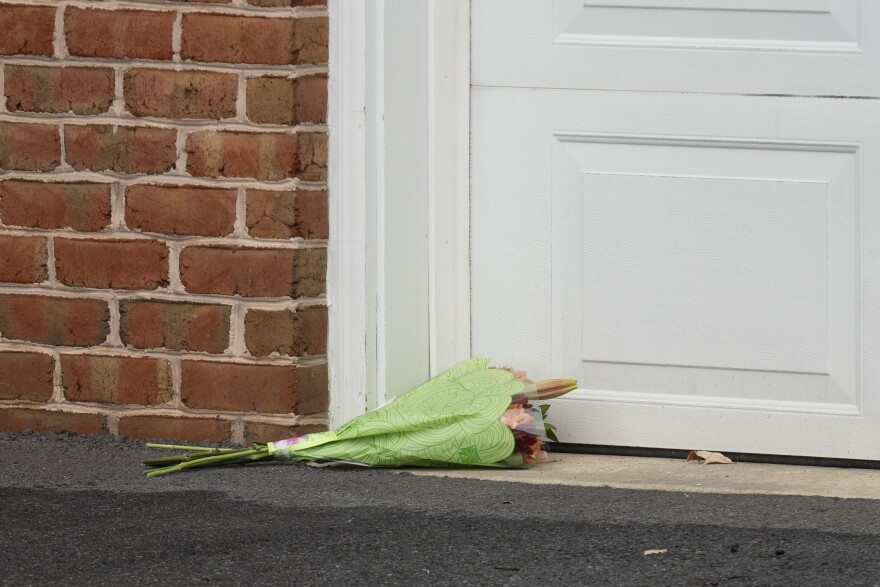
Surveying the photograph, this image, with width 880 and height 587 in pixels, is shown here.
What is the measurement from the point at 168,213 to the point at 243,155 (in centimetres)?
22

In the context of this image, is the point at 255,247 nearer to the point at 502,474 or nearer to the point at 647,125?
the point at 502,474

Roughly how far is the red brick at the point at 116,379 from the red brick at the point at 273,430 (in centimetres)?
20

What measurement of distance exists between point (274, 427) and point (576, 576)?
1.03m

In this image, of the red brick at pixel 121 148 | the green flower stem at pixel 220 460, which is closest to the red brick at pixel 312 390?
the green flower stem at pixel 220 460

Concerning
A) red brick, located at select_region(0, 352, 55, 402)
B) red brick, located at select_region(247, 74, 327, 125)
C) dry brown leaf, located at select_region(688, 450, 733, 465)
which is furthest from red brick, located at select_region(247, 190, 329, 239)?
dry brown leaf, located at select_region(688, 450, 733, 465)

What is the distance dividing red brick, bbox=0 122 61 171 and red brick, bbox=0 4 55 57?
166 millimetres

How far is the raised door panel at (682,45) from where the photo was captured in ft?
8.38

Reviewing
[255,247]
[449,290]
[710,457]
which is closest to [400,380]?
[449,290]

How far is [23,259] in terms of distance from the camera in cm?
269

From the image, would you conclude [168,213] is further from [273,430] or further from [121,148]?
[273,430]

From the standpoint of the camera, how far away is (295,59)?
2.56m

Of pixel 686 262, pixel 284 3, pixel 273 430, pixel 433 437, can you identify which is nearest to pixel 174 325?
pixel 273 430

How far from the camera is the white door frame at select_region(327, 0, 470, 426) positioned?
2561 millimetres

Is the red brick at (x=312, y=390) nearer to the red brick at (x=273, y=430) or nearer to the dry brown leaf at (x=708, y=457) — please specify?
the red brick at (x=273, y=430)
